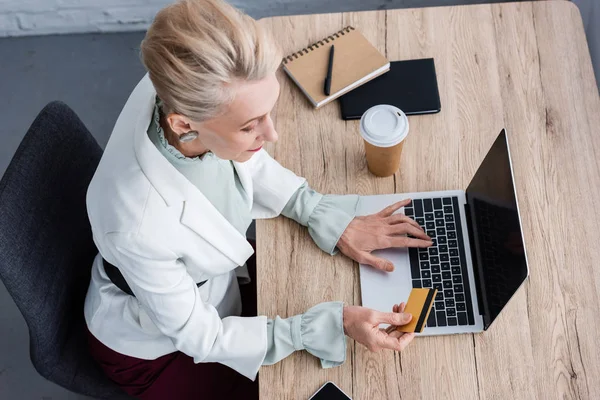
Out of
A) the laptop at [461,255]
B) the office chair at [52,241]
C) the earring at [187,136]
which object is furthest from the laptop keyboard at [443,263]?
the office chair at [52,241]

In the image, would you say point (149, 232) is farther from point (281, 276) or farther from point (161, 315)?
point (281, 276)

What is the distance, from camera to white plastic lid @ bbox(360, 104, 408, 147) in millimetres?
1317

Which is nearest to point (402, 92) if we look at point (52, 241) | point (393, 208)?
point (393, 208)

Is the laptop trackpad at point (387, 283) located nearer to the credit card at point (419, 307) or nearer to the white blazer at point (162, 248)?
the credit card at point (419, 307)

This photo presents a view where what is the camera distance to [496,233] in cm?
123

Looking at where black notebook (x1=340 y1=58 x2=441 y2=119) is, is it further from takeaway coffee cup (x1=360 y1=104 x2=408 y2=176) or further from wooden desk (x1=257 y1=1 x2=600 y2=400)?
takeaway coffee cup (x1=360 y1=104 x2=408 y2=176)

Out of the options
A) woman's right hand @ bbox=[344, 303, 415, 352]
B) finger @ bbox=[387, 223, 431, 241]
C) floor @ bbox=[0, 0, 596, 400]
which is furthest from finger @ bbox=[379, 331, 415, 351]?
floor @ bbox=[0, 0, 596, 400]

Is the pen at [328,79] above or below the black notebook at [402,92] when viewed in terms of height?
above

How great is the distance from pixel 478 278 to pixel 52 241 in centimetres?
83

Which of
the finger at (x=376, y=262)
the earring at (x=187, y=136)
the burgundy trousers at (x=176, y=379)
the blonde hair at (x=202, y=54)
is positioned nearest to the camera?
the blonde hair at (x=202, y=54)

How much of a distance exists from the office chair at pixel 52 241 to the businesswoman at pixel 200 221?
2.1 inches

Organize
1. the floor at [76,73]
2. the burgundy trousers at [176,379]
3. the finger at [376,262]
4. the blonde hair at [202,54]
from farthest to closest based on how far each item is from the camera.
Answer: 1. the floor at [76,73]
2. the burgundy trousers at [176,379]
3. the finger at [376,262]
4. the blonde hair at [202,54]

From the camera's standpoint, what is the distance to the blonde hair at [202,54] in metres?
0.99

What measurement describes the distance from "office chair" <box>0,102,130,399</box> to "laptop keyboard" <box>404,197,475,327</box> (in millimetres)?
686
